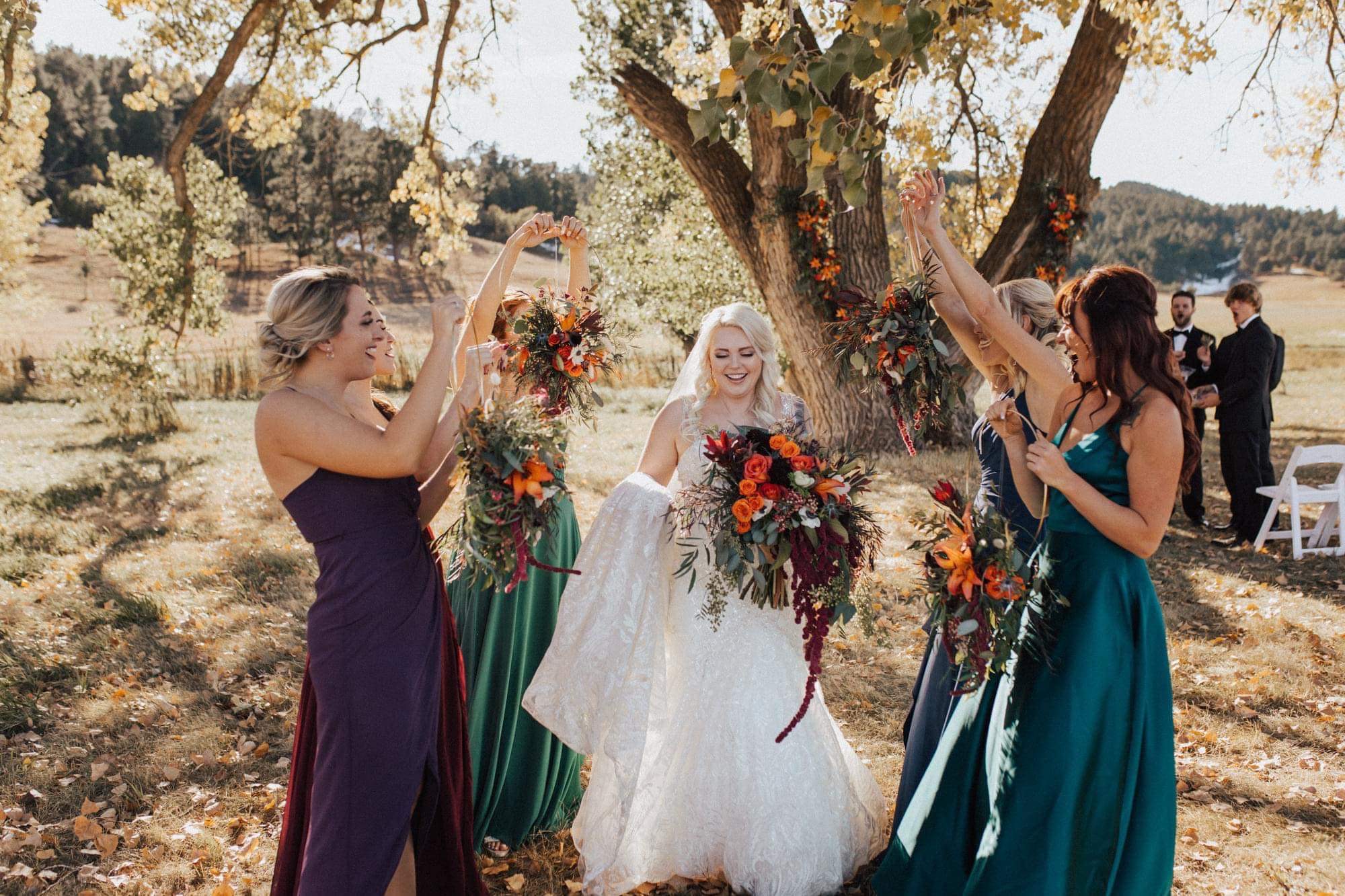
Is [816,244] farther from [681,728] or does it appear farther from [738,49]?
[738,49]

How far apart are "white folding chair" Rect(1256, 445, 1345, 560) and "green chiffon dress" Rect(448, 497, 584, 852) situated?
799 cm

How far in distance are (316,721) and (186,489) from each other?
11114mm

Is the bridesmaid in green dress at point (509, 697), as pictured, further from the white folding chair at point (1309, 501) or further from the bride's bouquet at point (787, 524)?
the white folding chair at point (1309, 501)

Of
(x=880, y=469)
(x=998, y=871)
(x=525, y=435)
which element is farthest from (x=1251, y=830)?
(x=880, y=469)

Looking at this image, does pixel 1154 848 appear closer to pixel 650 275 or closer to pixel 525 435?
pixel 525 435

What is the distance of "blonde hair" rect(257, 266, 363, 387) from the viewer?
3.11m

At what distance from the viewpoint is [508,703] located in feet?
14.6

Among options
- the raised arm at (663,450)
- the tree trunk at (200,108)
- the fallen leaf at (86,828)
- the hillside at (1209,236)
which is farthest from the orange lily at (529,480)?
the hillside at (1209,236)

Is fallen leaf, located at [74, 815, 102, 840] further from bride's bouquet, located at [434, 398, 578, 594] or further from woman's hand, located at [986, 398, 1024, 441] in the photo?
woman's hand, located at [986, 398, 1024, 441]

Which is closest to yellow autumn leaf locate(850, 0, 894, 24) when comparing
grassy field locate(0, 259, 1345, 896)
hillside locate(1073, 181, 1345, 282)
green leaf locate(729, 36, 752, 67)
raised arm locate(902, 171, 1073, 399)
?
green leaf locate(729, 36, 752, 67)

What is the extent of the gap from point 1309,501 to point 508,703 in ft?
27.4

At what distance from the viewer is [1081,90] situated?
10.4 m

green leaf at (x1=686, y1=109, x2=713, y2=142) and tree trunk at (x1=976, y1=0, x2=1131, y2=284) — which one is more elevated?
tree trunk at (x1=976, y1=0, x2=1131, y2=284)

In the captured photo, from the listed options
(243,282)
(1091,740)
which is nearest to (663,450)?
(1091,740)
